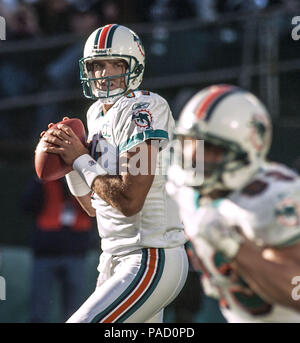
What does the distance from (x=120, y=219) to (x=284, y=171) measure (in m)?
1.18

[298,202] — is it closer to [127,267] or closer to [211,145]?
[211,145]

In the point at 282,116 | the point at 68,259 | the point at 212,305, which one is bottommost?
the point at 212,305

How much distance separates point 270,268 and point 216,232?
0.21 meters

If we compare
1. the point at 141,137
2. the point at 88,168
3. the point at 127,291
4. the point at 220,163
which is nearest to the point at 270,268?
the point at 220,163

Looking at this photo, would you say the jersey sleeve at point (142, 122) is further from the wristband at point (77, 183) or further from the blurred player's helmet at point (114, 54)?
the wristband at point (77, 183)

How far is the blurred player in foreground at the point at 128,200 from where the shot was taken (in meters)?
3.62

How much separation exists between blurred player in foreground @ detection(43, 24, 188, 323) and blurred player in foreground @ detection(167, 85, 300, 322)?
706 millimetres

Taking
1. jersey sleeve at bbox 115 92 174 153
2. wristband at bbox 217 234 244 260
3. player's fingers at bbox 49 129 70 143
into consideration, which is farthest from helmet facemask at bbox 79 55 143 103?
wristband at bbox 217 234 244 260

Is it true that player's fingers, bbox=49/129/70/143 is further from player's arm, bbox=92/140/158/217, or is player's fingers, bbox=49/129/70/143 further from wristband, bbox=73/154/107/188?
player's arm, bbox=92/140/158/217

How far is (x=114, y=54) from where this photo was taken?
4086 millimetres

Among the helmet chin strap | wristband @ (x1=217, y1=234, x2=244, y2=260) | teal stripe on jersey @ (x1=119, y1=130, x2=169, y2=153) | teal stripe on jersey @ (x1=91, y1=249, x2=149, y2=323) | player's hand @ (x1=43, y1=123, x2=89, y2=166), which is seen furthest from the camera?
the helmet chin strap

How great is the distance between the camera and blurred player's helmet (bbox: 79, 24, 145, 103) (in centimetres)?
403
